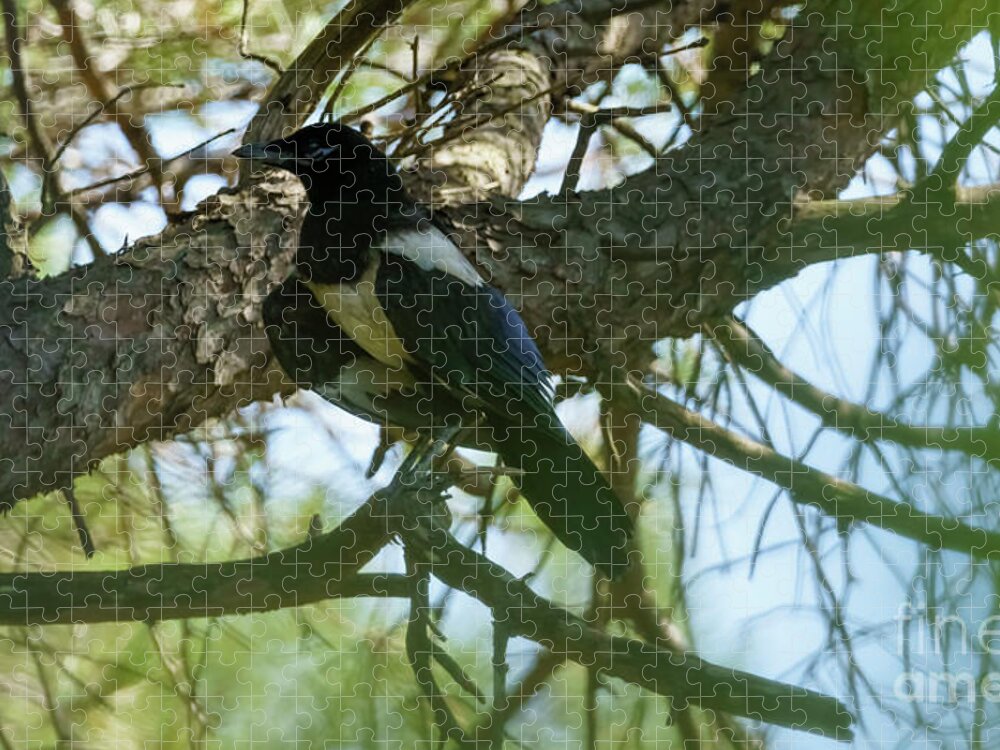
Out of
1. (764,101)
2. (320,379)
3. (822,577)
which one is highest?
(764,101)

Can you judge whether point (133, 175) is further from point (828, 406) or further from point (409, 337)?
point (828, 406)

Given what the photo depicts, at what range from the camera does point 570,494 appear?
46.1 inches

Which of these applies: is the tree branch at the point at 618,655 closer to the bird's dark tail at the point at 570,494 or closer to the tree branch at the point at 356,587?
the tree branch at the point at 356,587

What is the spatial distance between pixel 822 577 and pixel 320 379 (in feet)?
1.98

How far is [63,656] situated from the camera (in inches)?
44.0

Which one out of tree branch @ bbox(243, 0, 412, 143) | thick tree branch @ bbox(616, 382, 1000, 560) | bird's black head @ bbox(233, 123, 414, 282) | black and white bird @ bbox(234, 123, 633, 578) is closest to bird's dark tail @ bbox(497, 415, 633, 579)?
black and white bird @ bbox(234, 123, 633, 578)

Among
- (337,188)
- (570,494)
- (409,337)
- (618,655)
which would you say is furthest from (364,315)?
(618,655)

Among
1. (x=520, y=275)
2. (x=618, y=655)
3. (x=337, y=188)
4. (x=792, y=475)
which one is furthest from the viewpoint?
(x=520, y=275)

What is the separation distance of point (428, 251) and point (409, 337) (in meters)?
0.11

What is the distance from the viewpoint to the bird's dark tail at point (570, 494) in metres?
1.14

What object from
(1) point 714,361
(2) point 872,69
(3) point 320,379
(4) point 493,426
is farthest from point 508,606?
(2) point 872,69

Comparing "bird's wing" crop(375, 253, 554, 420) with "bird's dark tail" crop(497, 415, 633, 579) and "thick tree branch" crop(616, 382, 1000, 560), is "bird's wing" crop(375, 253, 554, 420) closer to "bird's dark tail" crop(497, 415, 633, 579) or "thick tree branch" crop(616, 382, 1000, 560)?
"bird's dark tail" crop(497, 415, 633, 579)

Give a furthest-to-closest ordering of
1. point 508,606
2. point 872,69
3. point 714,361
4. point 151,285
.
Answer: point 872,69 → point 714,361 → point 151,285 → point 508,606

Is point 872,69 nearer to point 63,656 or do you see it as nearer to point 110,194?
point 110,194
